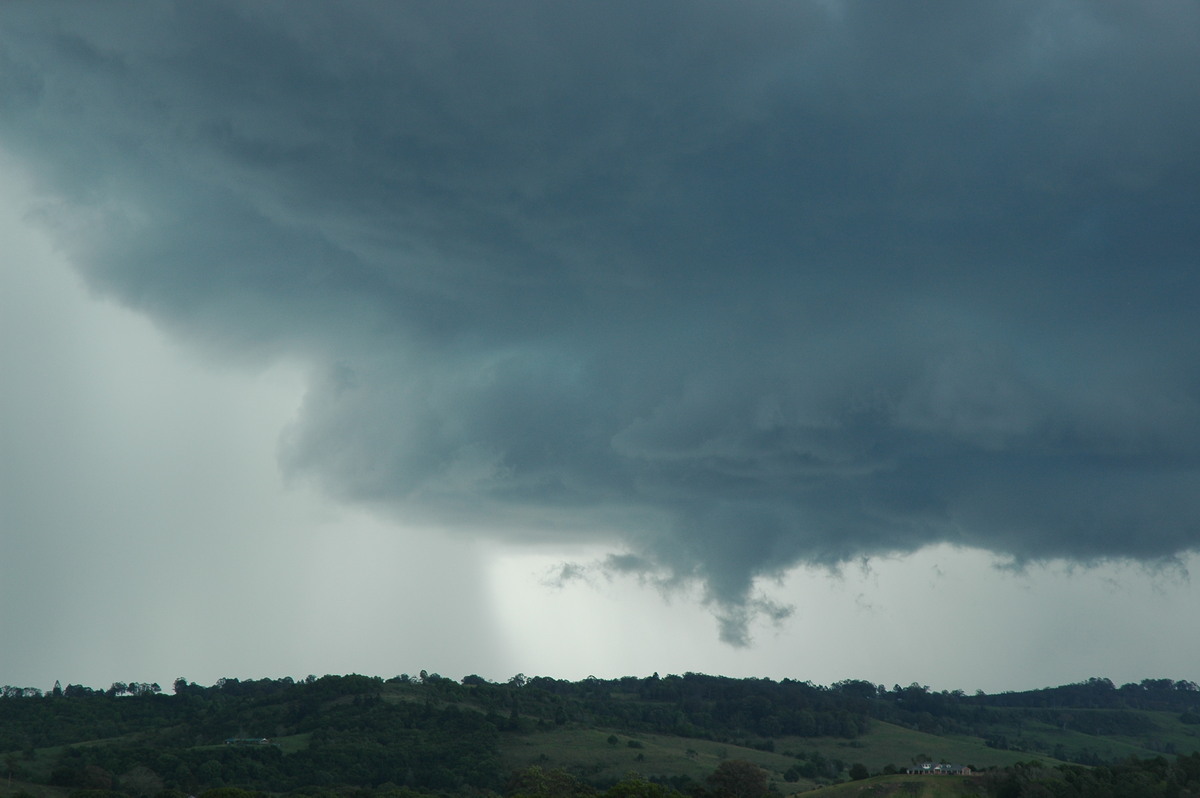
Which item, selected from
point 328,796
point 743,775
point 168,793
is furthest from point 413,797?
point 743,775

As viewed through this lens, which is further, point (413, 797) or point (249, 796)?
point (413, 797)

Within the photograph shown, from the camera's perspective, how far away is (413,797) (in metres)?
179

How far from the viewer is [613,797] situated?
15262 centimetres

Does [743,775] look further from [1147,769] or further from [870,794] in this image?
[1147,769]

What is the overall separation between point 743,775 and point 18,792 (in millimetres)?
121338

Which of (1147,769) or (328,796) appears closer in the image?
(1147,769)

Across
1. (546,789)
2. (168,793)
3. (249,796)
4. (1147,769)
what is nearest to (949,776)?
(1147,769)

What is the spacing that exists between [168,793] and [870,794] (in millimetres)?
112593

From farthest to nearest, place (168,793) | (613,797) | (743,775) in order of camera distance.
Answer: (743,775)
(168,793)
(613,797)

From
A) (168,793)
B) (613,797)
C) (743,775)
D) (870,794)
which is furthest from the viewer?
(743,775)

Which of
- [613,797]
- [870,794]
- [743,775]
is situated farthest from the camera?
[743,775]

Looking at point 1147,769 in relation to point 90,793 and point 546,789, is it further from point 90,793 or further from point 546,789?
point 90,793

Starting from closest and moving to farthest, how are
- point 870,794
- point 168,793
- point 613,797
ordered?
point 613,797
point 870,794
point 168,793

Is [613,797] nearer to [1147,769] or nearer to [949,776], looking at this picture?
[949,776]
